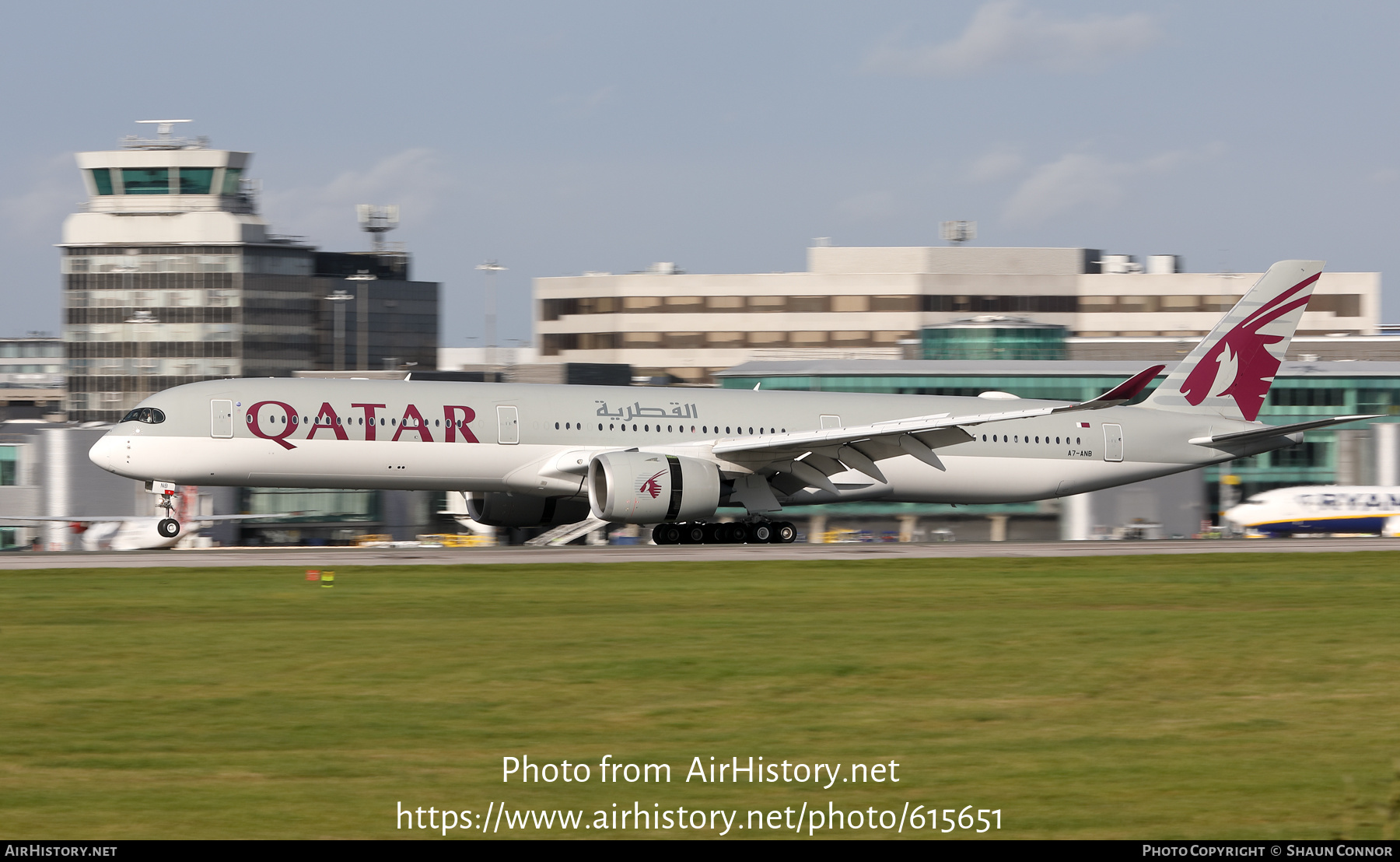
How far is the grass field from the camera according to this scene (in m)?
12.9

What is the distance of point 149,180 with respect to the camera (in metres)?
150

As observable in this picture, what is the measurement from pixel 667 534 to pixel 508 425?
5.49m

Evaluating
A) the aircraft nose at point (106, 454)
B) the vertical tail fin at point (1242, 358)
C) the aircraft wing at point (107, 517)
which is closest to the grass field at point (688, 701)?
the aircraft nose at point (106, 454)

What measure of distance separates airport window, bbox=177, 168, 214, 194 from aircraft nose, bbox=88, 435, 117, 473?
114330 mm

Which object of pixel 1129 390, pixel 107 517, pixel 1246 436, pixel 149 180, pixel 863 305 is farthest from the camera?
pixel 863 305

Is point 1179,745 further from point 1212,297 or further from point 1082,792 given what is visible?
point 1212,297

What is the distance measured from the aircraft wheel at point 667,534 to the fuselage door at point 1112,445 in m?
12.6

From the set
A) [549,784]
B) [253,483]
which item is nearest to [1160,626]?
[549,784]

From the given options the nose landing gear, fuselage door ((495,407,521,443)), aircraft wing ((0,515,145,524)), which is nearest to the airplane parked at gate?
fuselage door ((495,407,521,443))

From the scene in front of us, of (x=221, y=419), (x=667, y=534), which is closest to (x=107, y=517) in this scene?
(x=221, y=419)

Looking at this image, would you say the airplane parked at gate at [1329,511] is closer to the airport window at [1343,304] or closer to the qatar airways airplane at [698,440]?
the qatar airways airplane at [698,440]

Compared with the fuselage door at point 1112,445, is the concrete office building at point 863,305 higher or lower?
higher

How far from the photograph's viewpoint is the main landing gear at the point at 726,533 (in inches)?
1735

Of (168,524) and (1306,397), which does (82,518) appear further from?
(1306,397)
